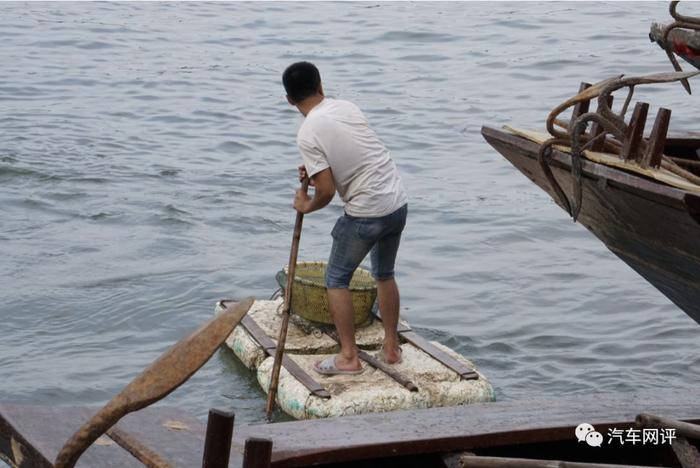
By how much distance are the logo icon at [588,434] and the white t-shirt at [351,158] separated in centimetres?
270

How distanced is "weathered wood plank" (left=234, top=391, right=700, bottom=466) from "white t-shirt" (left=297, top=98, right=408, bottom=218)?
93.5 inches

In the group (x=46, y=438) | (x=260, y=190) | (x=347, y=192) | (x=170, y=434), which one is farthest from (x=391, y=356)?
(x=260, y=190)

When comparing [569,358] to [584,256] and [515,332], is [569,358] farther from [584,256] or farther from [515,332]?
[584,256]

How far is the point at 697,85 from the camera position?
1861cm

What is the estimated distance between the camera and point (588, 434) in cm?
431

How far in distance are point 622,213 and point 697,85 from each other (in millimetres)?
13272

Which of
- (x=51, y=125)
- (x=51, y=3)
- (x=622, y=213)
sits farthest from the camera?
(x=51, y=3)

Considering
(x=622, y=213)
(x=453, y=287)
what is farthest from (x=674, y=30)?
(x=453, y=287)

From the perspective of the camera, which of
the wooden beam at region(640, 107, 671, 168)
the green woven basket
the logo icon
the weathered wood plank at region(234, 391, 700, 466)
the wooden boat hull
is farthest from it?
the green woven basket

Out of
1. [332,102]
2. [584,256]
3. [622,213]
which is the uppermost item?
[332,102]

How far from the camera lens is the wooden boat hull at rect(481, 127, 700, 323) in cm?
541

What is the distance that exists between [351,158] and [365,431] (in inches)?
109

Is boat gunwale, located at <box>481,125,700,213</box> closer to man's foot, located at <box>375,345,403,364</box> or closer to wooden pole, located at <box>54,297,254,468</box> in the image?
man's foot, located at <box>375,345,403,364</box>

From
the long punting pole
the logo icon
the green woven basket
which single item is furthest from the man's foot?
the logo icon
